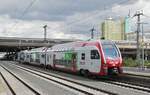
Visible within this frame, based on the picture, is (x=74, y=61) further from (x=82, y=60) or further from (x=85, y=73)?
(x=85, y=73)

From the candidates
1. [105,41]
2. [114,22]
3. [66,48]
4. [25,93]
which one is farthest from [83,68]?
[114,22]

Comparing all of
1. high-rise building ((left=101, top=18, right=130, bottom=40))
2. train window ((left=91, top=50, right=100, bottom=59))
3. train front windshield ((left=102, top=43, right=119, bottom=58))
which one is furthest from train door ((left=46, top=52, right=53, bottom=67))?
high-rise building ((left=101, top=18, right=130, bottom=40))

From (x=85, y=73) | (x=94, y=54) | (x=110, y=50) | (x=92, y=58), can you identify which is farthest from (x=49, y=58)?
(x=110, y=50)

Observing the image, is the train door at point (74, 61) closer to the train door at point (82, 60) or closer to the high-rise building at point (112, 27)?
the train door at point (82, 60)

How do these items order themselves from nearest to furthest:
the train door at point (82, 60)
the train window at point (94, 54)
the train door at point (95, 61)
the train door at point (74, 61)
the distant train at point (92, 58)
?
1. the distant train at point (92, 58)
2. the train door at point (95, 61)
3. the train window at point (94, 54)
4. the train door at point (82, 60)
5. the train door at point (74, 61)

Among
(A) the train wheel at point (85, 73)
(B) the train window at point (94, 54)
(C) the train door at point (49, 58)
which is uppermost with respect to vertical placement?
(B) the train window at point (94, 54)

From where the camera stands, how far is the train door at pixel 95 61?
30627 millimetres

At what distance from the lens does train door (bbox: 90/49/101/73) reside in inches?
1206

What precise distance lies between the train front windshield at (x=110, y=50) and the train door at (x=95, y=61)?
Result: 62 centimetres

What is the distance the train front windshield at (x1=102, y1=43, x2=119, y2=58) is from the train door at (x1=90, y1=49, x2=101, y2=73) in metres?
0.62

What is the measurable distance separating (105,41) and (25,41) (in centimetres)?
10098

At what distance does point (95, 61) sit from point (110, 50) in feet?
4.60

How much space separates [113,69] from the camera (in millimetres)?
30266

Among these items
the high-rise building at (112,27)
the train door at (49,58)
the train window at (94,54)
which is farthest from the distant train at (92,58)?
the high-rise building at (112,27)
